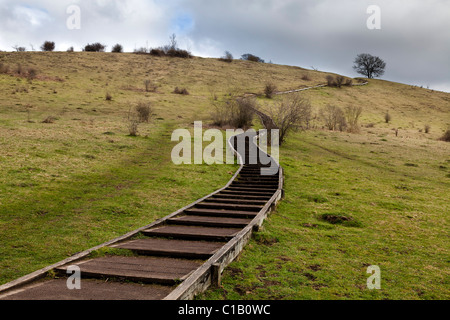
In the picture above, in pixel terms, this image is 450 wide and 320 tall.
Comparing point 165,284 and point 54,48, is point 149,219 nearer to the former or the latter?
point 165,284

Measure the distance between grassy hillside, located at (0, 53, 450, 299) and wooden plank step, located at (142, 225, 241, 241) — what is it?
26.9 inches

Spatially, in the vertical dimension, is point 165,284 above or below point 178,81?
below

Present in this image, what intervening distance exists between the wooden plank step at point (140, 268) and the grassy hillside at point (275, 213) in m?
0.67

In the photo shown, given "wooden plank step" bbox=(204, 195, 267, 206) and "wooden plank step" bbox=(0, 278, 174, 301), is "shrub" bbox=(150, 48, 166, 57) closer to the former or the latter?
"wooden plank step" bbox=(204, 195, 267, 206)

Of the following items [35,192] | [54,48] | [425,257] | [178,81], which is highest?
[54,48]

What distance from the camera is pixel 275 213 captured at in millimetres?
10781

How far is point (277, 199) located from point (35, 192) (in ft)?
26.8

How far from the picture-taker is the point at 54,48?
80.3m

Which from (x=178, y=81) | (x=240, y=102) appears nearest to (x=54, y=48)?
(x=178, y=81)

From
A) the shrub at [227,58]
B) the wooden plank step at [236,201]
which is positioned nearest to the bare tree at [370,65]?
→ the shrub at [227,58]

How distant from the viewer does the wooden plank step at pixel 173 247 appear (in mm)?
6352

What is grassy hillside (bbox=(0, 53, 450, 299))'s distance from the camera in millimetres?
6418
